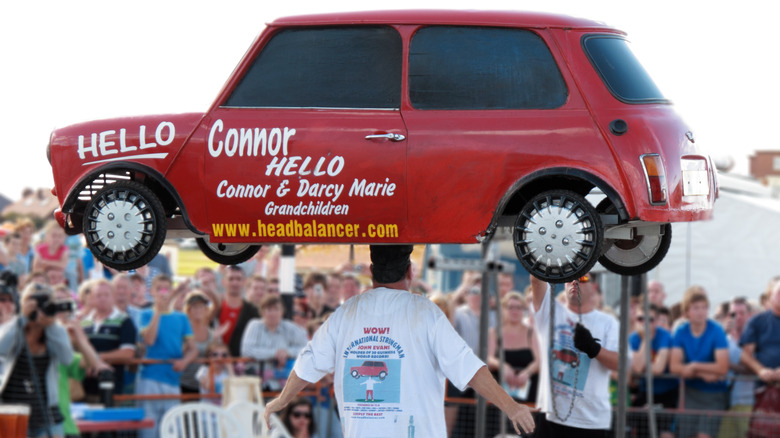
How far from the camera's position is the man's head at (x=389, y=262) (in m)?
5.85

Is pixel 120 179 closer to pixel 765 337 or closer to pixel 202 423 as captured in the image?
pixel 202 423

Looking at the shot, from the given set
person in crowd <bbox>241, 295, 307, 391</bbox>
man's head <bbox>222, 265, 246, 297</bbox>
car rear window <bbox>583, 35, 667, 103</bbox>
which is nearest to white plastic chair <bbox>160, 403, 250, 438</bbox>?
person in crowd <bbox>241, 295, 307, 391</bbox>

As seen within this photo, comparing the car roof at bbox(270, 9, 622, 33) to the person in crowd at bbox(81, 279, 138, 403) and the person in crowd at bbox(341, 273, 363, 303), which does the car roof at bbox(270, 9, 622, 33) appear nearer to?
the person in crowd at bbox(81, 279, 138, 403)

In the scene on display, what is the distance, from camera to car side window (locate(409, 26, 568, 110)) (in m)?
5.38

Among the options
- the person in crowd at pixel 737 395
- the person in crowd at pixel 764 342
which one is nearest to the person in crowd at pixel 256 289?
the person in crowd at pixel 737 395

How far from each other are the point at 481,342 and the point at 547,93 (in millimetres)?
3670

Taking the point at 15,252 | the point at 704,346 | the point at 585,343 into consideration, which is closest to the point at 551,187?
the point at 585,343

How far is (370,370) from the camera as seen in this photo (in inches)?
225

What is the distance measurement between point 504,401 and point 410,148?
116 centimetres

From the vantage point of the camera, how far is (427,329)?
18.7 feet

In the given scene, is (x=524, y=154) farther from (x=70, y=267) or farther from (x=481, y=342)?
(x=70, y=267)

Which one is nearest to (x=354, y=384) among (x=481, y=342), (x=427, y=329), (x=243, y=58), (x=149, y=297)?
(x=427, y=329)

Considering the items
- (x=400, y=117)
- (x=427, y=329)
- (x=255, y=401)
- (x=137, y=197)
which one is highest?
(x=400, y=117)

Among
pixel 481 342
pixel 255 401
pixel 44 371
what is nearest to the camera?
pixel 481 342
